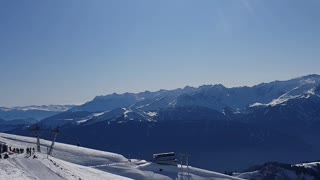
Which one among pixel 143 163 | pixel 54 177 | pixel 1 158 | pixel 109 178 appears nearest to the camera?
pixel 54 177

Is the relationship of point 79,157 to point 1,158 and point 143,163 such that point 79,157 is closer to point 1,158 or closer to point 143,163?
point 143,163

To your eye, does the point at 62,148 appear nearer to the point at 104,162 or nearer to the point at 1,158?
the point at 104,162

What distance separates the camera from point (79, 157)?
413 ft

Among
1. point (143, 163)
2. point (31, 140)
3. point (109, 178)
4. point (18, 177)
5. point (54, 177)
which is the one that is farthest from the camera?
point (31, 140)

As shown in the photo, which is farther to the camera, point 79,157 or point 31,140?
point 31,140

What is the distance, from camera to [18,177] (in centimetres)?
5775

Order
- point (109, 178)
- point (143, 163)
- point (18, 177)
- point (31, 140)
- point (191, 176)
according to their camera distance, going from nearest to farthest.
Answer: point (18, 177), point (109, 178), point (191, 176), point (143, 163), point (31, 140)

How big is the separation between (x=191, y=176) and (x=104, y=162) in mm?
22950

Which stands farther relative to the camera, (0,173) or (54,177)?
(54,177)

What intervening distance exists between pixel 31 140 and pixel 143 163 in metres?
35.3

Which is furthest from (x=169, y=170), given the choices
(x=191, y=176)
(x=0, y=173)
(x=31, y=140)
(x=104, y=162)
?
(x=0, y=173)

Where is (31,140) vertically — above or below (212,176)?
above

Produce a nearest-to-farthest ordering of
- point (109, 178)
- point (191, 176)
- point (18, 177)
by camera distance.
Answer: point (18, 177) < point (109, 178) < point (191, 176)

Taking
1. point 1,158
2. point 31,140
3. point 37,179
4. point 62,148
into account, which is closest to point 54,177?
point 37,179
